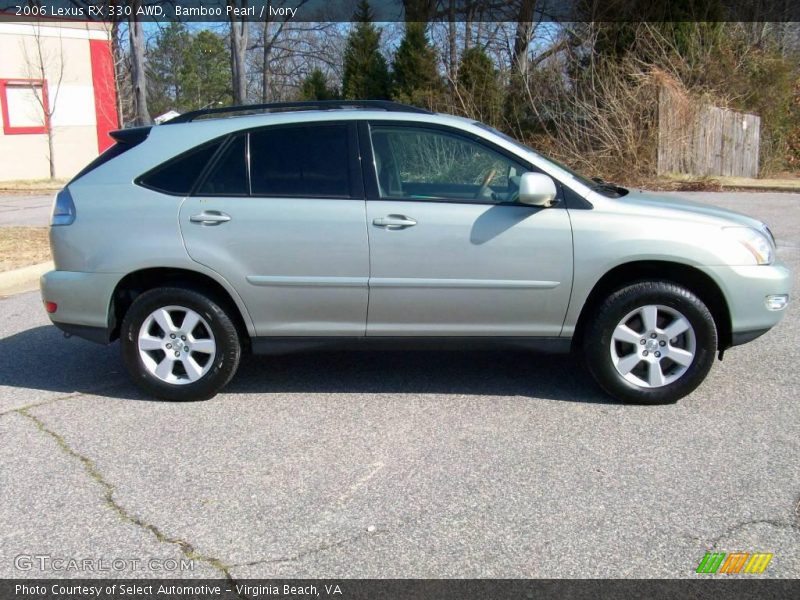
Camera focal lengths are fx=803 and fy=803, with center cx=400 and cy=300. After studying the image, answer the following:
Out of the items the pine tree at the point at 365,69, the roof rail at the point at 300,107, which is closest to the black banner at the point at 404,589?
the roof rail at the point at 300,107

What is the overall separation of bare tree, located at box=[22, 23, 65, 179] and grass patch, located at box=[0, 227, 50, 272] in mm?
16605

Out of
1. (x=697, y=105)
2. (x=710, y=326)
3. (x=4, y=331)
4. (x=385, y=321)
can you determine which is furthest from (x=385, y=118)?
(x=697, y=105)

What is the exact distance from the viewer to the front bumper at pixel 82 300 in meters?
5.02

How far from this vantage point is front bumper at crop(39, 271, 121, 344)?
5016mm

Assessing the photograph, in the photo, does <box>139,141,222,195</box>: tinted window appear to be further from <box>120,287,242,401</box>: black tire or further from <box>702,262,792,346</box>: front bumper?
<box>702,262,792,346</box>: front bumper

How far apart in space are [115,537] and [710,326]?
11.4 feet

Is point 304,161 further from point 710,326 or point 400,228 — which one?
point 710,326

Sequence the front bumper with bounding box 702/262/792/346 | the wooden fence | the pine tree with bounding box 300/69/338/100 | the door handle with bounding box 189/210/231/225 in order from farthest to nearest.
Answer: the pine tree with bounding box 300/69/338/100 → the wooden fence → the door handle with bounding box 189/210/231/225 → the front bumper with bounding box 702/262/792/346

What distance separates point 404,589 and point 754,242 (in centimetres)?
315

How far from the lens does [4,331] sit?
690 cm

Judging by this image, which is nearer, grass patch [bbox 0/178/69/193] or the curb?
the curb

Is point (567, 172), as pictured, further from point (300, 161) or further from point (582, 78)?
point (582, 78)

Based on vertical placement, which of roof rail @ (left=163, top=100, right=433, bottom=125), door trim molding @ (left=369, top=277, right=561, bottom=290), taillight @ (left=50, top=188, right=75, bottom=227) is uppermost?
roof rail @ (left=163, top=100, right=433, bottom=125)

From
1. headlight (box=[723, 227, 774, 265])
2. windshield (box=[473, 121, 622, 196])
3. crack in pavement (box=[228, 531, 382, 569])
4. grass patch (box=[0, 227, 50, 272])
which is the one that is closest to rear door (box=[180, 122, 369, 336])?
windshield (box=[473, 121, 622, 196])
